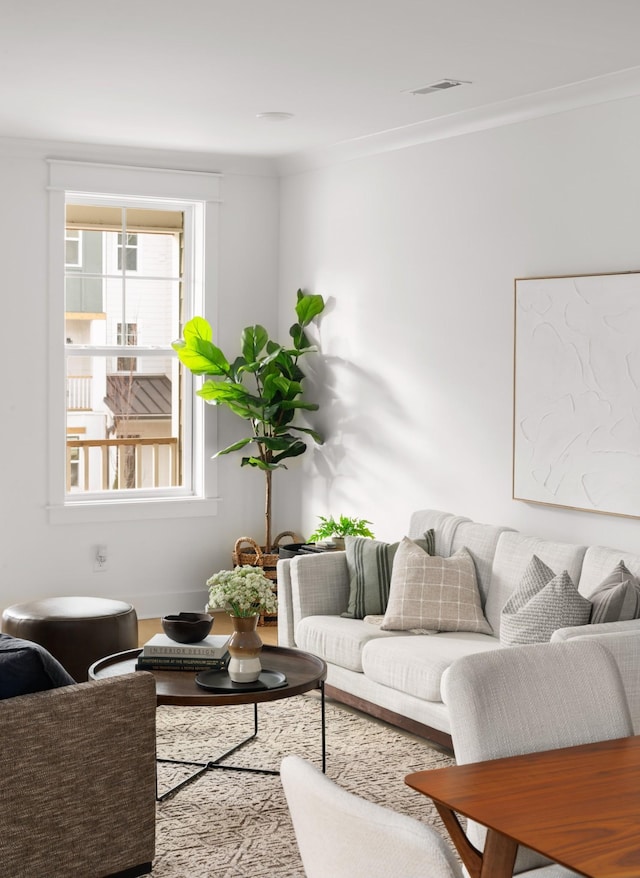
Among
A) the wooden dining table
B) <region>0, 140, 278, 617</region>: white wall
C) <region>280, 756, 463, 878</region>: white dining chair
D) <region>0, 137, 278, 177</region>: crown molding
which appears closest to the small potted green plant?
<region>0, 140, 278, 617</region>: white wall

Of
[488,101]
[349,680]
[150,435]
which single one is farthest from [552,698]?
[150,435]

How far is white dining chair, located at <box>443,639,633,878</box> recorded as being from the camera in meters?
2.28

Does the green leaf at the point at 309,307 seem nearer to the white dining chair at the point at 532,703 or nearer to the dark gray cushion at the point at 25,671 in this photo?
the dark gray cushion at the point at 25,671

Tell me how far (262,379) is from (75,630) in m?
2.34

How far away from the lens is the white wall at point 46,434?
256 inches

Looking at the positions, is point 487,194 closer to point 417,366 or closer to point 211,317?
point 417,366

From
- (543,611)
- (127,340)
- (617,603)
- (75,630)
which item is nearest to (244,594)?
(543,611)

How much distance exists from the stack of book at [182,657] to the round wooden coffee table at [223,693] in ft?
0.10

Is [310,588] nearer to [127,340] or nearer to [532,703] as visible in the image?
[127,340]

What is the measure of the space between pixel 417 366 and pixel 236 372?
1.32 metres

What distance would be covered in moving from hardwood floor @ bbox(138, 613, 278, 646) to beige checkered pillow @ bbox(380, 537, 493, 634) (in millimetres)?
1592

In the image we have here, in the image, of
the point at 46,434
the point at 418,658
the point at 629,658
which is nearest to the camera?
the point at 629,658

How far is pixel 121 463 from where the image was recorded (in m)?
7.12

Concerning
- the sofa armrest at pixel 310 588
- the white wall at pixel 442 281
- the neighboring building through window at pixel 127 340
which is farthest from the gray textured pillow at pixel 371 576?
the neighboring building through window at pixel 127 340
